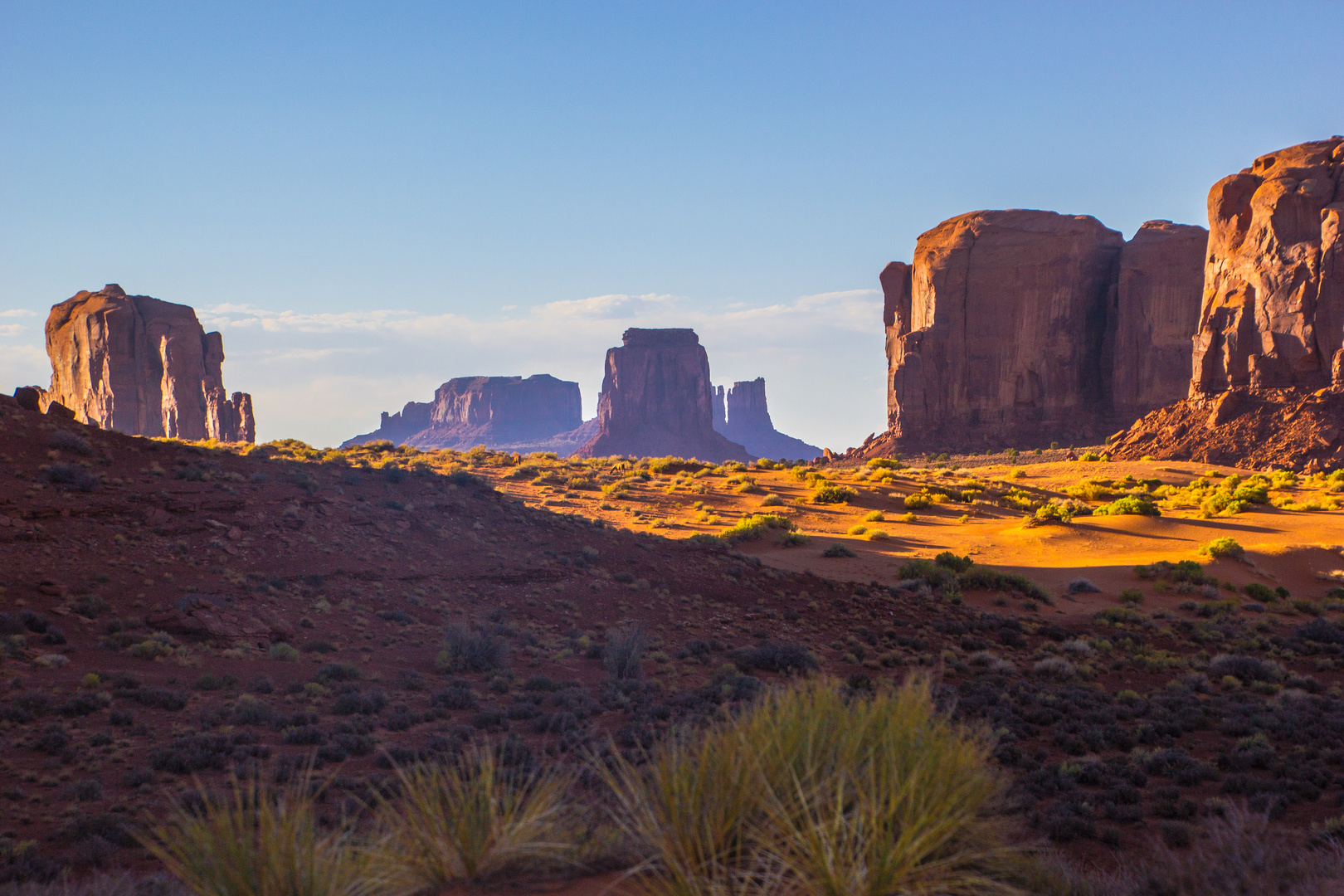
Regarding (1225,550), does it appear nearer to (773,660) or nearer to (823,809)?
(773,660)

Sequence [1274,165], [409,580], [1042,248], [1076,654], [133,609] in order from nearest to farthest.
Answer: [133,609]
[1076,654]
[409,580]
[1274,165]
[1042,248]

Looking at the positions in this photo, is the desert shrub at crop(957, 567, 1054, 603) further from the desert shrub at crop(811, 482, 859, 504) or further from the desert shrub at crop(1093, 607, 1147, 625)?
the desert shrub at crop(811, 482, 859, 504)

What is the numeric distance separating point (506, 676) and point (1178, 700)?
363 inches

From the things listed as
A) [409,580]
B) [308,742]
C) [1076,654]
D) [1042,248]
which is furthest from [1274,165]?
[308,742]

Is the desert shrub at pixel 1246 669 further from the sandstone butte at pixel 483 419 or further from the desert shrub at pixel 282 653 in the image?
the sandstone butte at pixel 483 419

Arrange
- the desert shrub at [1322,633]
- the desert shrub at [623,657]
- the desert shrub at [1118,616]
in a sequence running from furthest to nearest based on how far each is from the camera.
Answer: the desert shrub at [1118,616]
the desert shrub at [1322,633]
the desert shrub at [623,657]

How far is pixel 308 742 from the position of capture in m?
8.02

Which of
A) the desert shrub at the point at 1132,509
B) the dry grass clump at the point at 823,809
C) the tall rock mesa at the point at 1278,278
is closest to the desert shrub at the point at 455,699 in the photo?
the dry grass clump at the point at 823,809

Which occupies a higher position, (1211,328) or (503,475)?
(1211,328)

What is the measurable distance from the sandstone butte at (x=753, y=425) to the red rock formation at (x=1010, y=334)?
9963 cm

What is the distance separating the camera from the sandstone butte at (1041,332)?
67.7 meters

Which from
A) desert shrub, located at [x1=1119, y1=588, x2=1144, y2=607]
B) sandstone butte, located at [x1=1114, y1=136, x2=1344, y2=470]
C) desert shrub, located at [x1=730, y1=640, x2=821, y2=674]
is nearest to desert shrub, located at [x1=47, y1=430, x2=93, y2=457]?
desert shrub, located at [x1=730, y1=640, x2=821, y2=674]

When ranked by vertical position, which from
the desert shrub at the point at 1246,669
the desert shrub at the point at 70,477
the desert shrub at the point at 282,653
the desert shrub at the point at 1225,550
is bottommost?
the desert shrub at the point at 1246,669

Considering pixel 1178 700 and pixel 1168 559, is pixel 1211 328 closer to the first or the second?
pixel 1168 559
